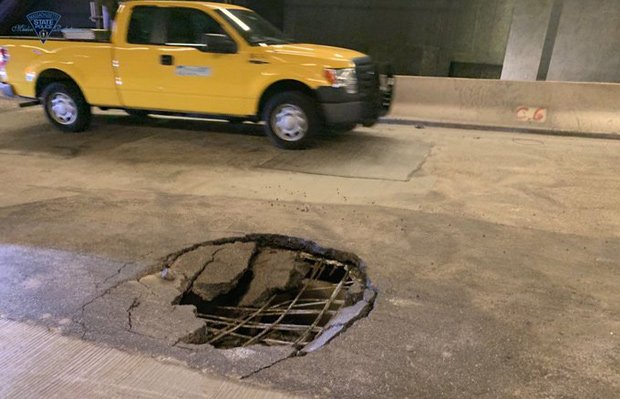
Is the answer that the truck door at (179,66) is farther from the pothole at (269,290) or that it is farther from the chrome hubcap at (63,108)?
the pothole at (269,290)

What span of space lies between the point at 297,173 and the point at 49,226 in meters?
3.02

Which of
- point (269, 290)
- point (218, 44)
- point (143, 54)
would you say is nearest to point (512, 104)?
point (218, 44)

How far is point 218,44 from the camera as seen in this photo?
23.8 feet

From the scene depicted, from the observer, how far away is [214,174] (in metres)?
6.46

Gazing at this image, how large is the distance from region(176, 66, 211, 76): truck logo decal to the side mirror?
0.29m

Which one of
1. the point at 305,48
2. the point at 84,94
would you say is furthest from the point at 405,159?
the point at 84,94

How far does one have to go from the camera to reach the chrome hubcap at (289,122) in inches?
291

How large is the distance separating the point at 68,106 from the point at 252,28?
11.4 ft

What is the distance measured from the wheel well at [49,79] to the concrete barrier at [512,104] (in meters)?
6.12

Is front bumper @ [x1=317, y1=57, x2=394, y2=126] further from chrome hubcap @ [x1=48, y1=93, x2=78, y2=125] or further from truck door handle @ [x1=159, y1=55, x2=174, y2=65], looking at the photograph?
chrome hubcap @ [x1=48, y1=93, x2=78, y2=125]

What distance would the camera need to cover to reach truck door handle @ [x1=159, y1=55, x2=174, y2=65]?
7.63m

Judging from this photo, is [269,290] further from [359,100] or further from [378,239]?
[359,100]

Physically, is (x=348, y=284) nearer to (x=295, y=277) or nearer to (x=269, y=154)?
(x=295, y=277)

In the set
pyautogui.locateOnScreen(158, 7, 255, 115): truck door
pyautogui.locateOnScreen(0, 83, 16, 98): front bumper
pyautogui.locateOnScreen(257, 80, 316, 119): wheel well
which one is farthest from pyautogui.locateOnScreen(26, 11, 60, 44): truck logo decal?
pyautogui.locateOnScreen(257, 80, 316, 119): wheel well
